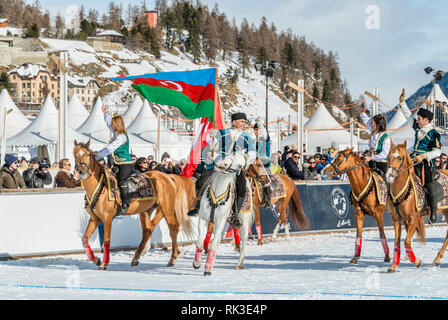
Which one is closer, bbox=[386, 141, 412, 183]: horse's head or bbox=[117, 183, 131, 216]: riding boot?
bbox=[386, 141, 412, 183]: horse's head

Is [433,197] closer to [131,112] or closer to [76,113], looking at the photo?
[131,112]

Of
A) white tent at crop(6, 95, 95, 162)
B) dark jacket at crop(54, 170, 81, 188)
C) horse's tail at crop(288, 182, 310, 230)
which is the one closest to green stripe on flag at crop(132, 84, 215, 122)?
dark jacket at crop(54, 170, 81, 188)

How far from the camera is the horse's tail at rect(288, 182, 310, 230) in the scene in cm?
1823

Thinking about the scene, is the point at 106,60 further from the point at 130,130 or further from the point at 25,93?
the point at 130,130

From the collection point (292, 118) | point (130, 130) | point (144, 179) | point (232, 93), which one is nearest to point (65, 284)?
point (144, 179)

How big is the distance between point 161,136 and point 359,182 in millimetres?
35580

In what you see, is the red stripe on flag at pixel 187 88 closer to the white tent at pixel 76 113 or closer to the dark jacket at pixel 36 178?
the dark jacket at pixel 36 178

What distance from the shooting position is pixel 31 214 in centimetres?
1402

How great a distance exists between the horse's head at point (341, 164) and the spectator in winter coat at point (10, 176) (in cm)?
685

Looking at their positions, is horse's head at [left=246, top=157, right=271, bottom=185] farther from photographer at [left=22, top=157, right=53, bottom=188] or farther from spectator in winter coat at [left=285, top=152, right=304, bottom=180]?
photographer at [left=22, top=157, right=53, bottom=188]

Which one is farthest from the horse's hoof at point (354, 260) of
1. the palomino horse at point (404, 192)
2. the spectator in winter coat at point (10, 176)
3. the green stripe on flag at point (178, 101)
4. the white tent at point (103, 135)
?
the white tent at point (103, 135)

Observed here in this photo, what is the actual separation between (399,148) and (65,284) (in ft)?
19.2

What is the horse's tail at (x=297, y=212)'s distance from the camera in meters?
18.2

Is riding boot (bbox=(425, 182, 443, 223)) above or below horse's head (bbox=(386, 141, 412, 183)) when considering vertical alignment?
below
